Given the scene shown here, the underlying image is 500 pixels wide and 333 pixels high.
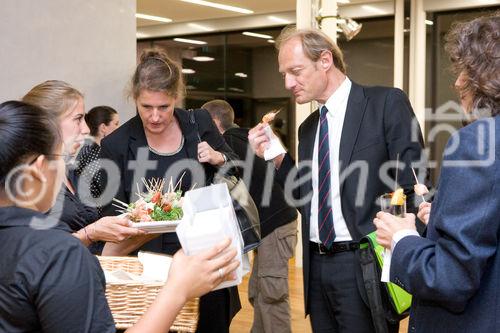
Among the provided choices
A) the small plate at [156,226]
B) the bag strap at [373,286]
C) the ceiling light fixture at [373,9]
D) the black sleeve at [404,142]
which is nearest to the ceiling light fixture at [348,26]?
the ceiling light fixture at [373,9]

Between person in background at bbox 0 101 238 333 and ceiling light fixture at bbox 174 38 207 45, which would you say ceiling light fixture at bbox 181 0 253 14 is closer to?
ceiling light fixture at bbox 174 38 207 45

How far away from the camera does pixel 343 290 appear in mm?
2496

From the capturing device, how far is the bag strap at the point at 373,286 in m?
2.36

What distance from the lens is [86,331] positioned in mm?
1200

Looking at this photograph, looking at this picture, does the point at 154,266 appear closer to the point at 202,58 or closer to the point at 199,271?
the point at 199,271

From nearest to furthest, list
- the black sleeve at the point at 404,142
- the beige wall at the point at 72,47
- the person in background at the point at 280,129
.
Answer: the black sleeve at the point at 404,142 < the beige wall at the point at 72,47 < the person in background at the point at 280,129

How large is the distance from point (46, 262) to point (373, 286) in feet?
4.86

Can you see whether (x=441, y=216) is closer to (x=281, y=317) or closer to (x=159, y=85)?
(x=159, y=85)

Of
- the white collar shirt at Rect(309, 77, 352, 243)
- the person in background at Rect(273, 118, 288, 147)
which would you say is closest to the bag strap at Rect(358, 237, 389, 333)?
the white collar shirt at Rect(309, 77, 352, 243)

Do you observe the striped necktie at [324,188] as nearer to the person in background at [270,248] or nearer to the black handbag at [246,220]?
the black handbag at [246,220]

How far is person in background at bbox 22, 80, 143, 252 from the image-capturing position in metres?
2.32

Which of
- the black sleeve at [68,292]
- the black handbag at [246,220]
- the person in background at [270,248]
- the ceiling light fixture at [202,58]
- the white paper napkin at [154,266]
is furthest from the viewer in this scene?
the ceiling light fixture at [202,58]

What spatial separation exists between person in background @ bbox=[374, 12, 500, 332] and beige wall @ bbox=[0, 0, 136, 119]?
229cm

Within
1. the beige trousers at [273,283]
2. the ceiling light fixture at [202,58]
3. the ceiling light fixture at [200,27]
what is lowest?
the beige trousers at [273,283]
